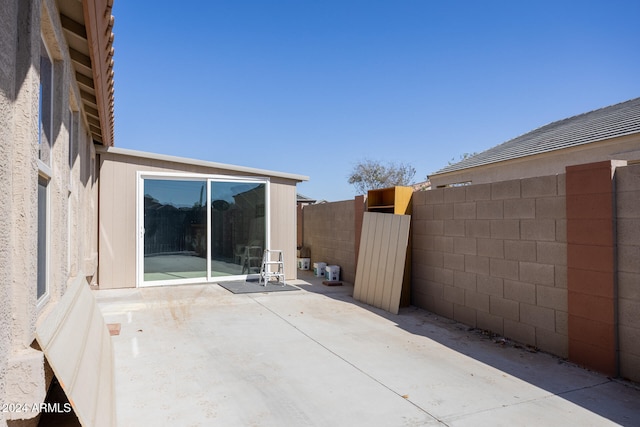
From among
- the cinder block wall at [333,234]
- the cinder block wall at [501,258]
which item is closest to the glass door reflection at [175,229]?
the cinder block wall at [333,234]

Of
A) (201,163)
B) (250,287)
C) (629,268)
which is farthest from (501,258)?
(201,163)

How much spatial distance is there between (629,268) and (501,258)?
1.55 m

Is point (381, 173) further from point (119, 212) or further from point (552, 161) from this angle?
point (119, 212)

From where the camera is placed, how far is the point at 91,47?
3125 millimetres

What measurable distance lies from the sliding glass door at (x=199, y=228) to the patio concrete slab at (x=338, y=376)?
8.00 feet

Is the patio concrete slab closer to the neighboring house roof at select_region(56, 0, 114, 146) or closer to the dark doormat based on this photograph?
the dark doormat

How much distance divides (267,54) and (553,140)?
8.56 meters

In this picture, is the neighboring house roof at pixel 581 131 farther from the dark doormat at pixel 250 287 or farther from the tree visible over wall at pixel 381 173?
the tree visible over wall at pixel 381 173

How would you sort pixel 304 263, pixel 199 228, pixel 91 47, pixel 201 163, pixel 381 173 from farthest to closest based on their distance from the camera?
pixel 381 173, pixel 304 263, pixel 199 228, pixel 201 163, pixel 91 47

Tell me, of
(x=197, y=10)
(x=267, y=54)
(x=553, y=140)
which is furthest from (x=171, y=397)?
(x=553, y=140)

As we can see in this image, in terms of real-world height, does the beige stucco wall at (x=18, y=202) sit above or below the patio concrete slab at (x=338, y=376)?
above

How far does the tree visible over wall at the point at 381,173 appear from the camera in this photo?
95.9 ft

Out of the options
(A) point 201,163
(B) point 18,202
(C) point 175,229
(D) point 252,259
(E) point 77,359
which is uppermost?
(A) point 201,163

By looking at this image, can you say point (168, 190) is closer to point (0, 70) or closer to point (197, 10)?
point (197, 10)
